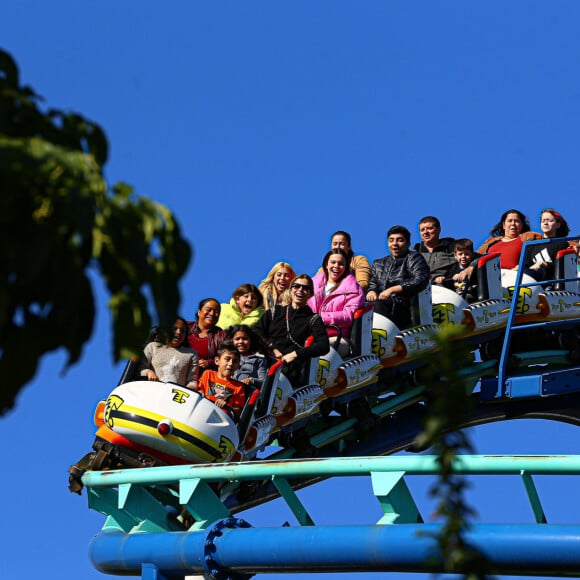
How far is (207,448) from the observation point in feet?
28.7

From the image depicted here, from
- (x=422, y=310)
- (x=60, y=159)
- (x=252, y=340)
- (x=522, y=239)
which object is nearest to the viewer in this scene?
(x=60, y=159)

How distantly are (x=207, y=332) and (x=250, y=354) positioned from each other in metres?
0.56

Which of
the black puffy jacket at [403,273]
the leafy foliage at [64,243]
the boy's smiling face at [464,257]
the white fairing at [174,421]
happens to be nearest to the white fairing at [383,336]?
the black puffy jacket at [403,273]

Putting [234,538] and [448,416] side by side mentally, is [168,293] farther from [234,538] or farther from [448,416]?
[234,538]

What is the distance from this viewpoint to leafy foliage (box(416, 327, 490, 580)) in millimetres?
1780

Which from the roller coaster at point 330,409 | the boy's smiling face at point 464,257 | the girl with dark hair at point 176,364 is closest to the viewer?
the roller coaster at point 330,409

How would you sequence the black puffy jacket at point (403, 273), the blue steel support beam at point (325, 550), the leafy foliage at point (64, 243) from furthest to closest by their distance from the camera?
the black puffy jacket at point (403, 273) < the blue steel support beam at point (325, 550) < the leafy foliage at point (64, 243)

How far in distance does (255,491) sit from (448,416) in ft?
26.5

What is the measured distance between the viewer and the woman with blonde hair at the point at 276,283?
1091cm

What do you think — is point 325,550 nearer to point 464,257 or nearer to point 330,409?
point 330,409

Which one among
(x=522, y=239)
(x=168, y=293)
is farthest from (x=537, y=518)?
(x=168, y=293)

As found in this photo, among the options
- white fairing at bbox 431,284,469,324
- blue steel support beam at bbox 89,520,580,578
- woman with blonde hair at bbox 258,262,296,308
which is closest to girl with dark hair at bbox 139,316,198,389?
blue steel support beam at bbox 89,520,580,578

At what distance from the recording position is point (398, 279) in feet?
34.6

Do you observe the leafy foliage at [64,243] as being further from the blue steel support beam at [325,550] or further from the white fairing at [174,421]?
the white fairing at [174,421]
